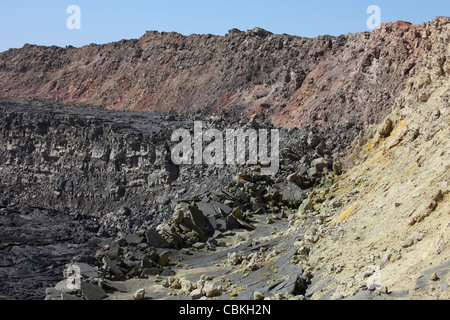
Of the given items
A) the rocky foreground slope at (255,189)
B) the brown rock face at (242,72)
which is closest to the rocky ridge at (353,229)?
the rocky foreground slope at (255,189)

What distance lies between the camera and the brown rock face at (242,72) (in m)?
20.0

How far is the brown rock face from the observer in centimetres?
1998

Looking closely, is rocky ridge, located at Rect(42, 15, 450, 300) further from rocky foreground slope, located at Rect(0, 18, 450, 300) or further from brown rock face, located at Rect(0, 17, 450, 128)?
brown rock face, located at Rect(0, 17, 450, 128)

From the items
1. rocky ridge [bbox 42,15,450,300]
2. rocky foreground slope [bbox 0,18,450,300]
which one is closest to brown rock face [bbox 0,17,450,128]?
rocky foreground slope [bbox 0,18,450,300]

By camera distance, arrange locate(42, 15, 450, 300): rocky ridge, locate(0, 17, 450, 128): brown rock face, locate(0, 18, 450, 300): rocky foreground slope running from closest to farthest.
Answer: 1. locate(42, 15, 450, 300): rocky ridge
2. locate(0, 18, 450, 300): rocky foreground slope
3. locate(0, 17, 450, 128): brown rock face

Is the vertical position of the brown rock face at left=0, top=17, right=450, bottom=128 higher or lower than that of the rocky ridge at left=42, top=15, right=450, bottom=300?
higher

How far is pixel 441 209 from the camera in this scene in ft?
27.8

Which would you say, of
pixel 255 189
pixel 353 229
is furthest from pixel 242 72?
pixel 353 229

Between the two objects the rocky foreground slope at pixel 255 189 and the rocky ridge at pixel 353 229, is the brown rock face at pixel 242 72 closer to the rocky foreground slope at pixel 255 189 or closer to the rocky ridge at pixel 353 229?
the rocky foreground slope at pixel 255 189

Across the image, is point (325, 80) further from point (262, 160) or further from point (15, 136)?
A: point (15, 136)

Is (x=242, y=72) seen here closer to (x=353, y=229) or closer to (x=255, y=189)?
(x=255, y=189)

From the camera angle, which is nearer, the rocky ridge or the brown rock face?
the rocky ridge
